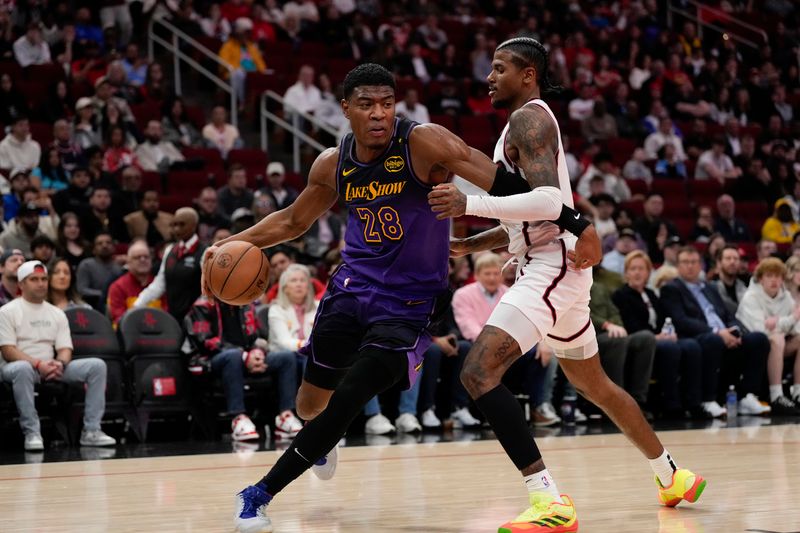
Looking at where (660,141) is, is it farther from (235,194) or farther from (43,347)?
(43,347)

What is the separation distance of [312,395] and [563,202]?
132cm

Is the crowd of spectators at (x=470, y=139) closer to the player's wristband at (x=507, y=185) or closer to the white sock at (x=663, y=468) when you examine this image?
the white sock at (x=663, y=468)

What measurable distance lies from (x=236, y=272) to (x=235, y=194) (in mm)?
7101

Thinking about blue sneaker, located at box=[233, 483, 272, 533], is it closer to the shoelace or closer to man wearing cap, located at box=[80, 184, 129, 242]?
the shoelace

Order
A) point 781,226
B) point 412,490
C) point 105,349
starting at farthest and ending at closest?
1. point 781,226
2. point 105,349
3. point 412,490

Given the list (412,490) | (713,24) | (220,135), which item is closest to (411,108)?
(220,135)

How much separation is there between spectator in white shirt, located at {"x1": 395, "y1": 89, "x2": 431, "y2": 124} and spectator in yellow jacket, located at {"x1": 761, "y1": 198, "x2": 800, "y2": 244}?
4.56 meters

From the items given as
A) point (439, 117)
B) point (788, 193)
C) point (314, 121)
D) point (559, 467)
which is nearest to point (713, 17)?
point (788, 193)

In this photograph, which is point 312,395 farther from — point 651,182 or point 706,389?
point 651,182

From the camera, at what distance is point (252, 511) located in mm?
4156

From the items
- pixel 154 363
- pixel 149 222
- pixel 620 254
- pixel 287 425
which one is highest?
pixel 149 222

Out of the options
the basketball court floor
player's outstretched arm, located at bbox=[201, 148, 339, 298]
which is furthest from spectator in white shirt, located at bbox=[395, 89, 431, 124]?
player's outstretched arm, located at bbox=[201, 148, 339, 298]

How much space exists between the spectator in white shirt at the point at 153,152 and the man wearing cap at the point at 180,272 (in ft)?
10.7

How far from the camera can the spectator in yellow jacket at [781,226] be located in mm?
14391
